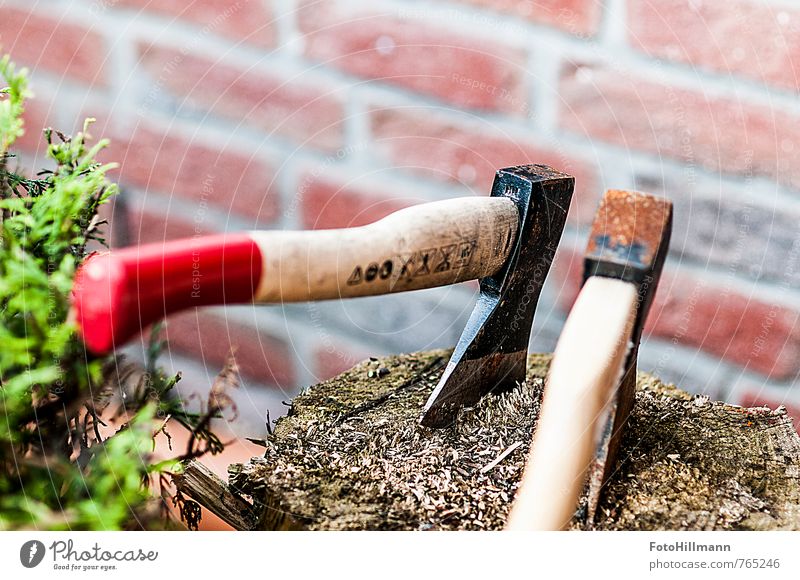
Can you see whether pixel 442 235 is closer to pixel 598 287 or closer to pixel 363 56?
pixel 598 287

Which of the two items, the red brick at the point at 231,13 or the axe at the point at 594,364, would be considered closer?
the axe at the point at 594,364

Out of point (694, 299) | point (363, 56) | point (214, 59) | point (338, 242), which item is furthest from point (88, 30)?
point (694, 299)

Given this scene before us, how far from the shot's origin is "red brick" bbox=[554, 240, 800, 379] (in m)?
0.59

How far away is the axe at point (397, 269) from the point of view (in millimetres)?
291

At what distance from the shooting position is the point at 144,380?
0.48 m

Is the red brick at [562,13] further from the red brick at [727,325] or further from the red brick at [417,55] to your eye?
the red brick at [727,325]

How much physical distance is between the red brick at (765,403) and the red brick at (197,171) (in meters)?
0.43

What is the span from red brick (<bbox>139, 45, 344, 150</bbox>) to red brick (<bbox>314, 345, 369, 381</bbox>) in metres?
0.20

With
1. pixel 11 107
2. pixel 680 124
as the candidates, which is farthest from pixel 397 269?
pixel 680 124

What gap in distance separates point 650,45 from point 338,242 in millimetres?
340

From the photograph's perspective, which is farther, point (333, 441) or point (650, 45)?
point (650, 45)

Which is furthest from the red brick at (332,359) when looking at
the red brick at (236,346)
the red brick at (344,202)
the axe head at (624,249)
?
the axe head at (624,249)

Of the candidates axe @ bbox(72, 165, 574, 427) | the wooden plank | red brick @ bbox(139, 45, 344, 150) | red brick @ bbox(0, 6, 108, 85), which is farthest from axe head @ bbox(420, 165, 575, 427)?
red brick @ bbox(0, 6, 108, 85)
